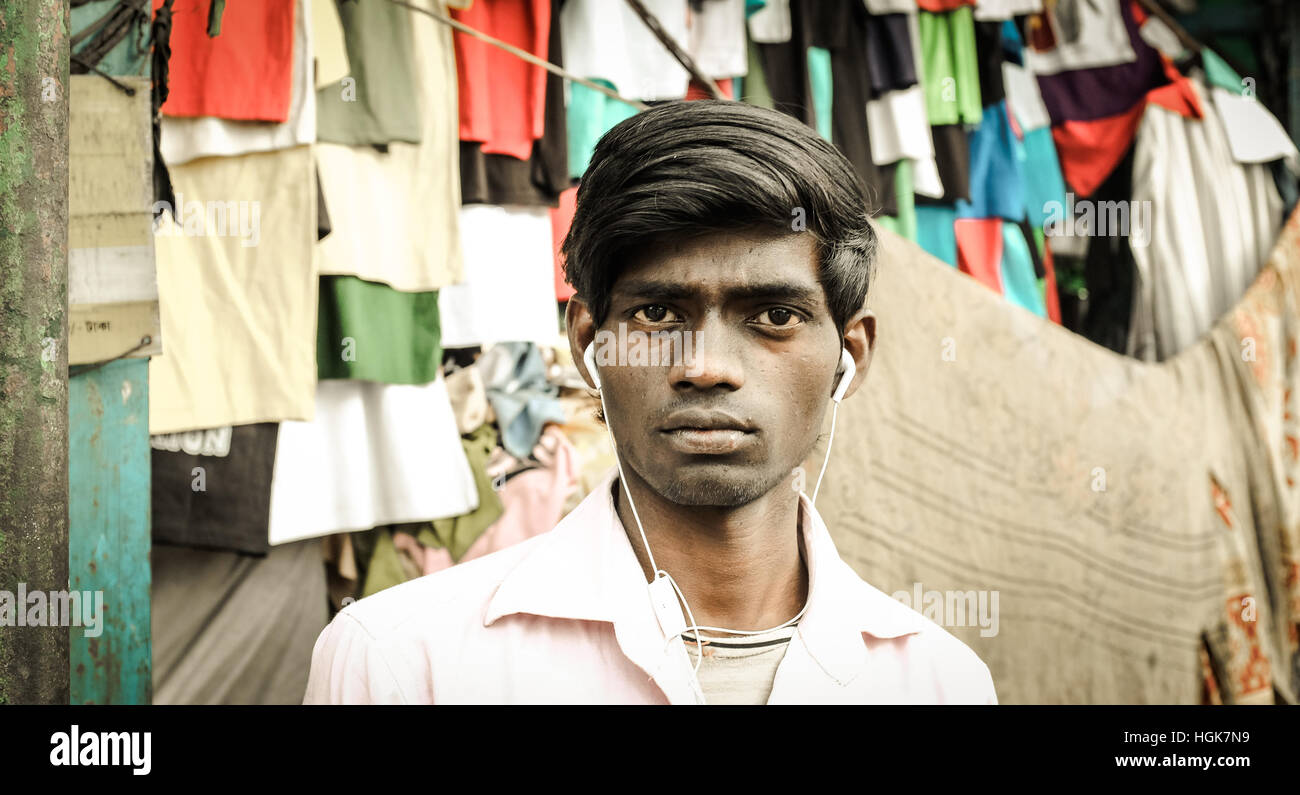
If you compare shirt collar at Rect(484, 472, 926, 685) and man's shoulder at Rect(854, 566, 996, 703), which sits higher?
Answer: shirt collar at Rect(484, 472, 926, 685)

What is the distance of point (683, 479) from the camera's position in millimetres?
1632

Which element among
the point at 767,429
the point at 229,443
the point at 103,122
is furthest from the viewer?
the point at 229,443

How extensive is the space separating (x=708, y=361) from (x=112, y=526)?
127 centimetres

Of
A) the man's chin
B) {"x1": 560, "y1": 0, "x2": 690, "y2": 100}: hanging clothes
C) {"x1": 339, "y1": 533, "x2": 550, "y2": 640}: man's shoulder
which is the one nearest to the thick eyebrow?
the man's chin

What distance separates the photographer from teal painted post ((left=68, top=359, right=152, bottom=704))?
2059 millimetres

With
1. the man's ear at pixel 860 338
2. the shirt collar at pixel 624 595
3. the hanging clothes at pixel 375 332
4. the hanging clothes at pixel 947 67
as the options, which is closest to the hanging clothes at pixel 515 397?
the hanging clothes at pixel 375 332

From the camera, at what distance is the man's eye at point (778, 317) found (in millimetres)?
1639

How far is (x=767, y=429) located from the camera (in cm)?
164

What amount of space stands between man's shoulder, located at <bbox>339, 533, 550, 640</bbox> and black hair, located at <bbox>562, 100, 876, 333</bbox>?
433mm

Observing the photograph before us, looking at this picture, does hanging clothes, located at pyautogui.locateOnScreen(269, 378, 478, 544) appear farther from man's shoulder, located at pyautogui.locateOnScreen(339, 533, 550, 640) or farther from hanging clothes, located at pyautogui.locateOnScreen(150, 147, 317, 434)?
man's shoulder, located at pyautogui.locateOnScreen(339, 533, 550, 640)

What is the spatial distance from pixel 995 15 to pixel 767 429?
6.80 ft

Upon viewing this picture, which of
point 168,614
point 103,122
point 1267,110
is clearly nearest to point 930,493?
point 168,614

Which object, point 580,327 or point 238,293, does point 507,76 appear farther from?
point 580,327

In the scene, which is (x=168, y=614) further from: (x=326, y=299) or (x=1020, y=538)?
(x=1020, y=538)
